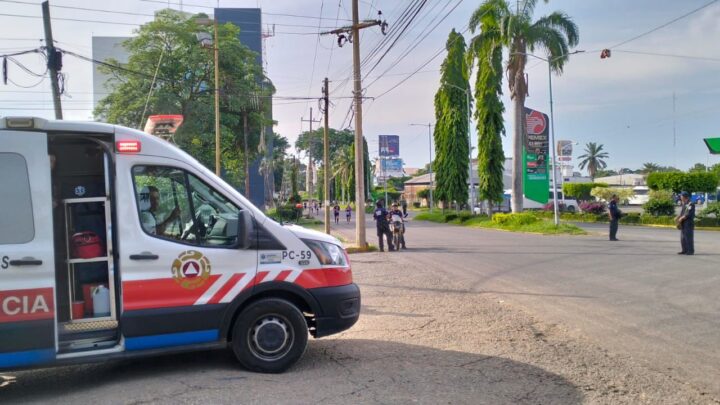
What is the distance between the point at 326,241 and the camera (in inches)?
246

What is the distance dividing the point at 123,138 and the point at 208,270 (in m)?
1.52

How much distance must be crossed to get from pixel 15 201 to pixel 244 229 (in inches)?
80.5

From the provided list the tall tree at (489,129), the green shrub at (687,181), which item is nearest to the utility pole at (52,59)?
the tall tree at (489,129)

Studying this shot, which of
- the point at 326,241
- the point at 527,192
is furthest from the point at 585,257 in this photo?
the point at 527,192

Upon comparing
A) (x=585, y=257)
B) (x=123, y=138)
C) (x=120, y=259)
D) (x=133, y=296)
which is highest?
(x=123, y=138)

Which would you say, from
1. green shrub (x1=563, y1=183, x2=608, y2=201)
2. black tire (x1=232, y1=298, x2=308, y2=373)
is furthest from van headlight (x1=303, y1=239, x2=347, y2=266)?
green shrub (x1=563, y1=183, x2=608, y2=201)

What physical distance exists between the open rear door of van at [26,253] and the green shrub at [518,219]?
28.5 meters

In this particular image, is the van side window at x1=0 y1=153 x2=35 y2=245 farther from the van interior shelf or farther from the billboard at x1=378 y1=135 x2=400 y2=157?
the billboard at x1=378 y1=135 x2=400 y2=157

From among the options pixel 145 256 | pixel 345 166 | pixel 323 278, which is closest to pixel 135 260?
pixel 145 256

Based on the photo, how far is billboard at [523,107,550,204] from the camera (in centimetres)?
3016

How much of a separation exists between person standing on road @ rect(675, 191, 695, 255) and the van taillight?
1491cm

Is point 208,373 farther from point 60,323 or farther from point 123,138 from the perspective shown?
point 123,138

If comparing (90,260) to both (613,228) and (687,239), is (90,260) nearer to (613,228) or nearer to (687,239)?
(687,239)

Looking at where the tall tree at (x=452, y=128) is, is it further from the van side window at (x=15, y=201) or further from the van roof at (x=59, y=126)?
the van side window at (x=15, y=201)
